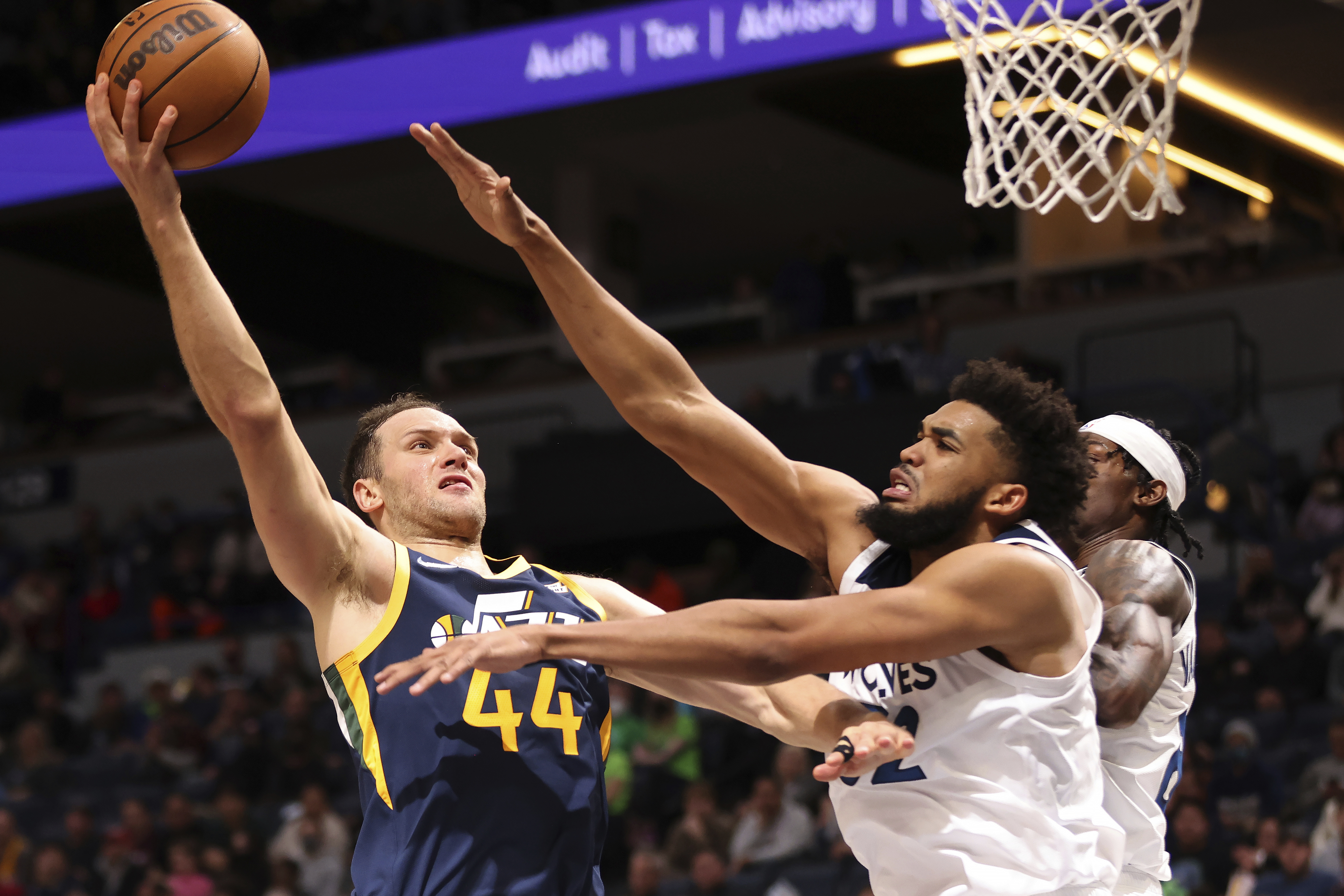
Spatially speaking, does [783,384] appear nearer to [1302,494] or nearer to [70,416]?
[1302,494]

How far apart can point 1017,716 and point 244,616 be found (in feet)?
40.1

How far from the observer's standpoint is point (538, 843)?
324cm

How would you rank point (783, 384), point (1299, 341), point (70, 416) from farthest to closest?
point (70, 416) → point (783, 384) → point (1299, 341)

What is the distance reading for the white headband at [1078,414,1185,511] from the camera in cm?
386

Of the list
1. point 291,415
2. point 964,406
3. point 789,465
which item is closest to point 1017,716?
point 964,406

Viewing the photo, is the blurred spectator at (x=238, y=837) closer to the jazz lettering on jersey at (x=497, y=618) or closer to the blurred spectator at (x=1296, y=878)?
the blurred spectator at (x=1296, y=878)

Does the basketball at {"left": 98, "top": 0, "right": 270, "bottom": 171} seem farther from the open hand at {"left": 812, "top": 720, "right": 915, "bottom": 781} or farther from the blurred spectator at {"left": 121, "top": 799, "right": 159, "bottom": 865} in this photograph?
the blurred spectator at {"left": 121, "top": 799, "right": 159, "bottom": 865}

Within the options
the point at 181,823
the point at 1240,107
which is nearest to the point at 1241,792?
the point at 1240,107

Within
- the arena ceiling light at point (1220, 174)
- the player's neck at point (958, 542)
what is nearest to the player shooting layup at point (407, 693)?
the player's neck at point (958, 542)

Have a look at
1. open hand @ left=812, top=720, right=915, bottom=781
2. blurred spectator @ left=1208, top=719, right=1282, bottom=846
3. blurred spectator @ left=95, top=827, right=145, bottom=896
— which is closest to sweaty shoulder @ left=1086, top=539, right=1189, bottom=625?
open hand @ left=812, top=720, right=915, bottom=781

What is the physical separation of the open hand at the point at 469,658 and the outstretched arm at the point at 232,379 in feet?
2.03

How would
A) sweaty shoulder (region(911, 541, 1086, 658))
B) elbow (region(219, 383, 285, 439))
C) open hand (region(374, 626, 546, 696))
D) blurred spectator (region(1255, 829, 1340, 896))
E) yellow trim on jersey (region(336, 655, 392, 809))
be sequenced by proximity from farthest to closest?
blurred spectator (region(1255, 829, 1340, 896)) → yellow trim on jersey (region(336, 655, 392, 809)) → elbow (region(219, 383, 285, 439)) → sweaty shoulder (region(911, 541, 1086, 658)) → open hand (region(374, 626, 546, 696))

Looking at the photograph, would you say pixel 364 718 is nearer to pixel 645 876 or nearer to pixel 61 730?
pixel 645 876

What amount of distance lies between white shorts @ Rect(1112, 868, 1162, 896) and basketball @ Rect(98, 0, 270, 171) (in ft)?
8.26
